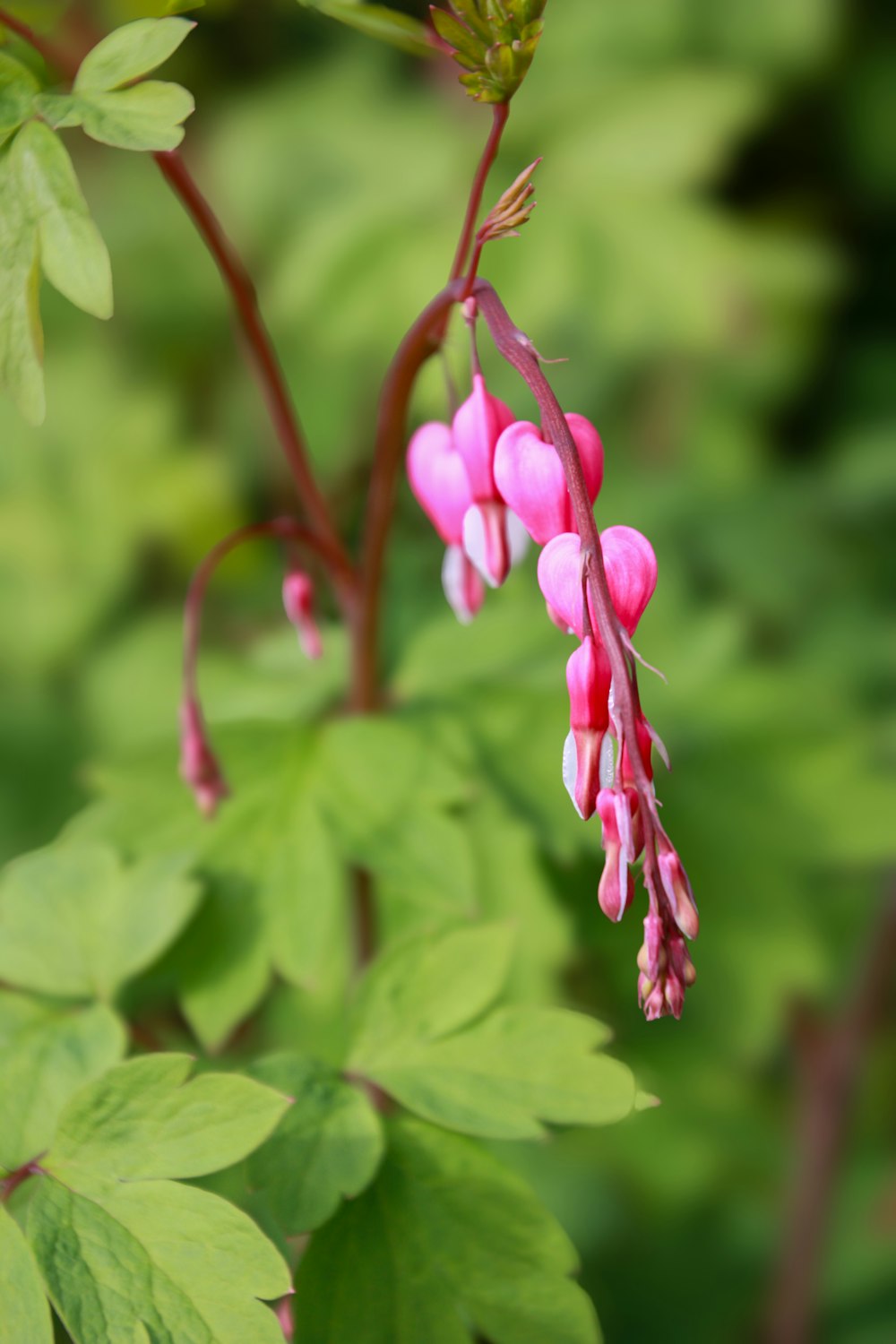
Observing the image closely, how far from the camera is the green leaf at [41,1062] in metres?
1.01

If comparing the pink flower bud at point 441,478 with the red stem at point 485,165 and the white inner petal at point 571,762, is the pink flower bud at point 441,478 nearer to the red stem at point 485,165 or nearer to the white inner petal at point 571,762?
the red stem at point 485,165

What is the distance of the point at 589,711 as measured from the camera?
0.82m

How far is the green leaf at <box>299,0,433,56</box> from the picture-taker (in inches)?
43.0

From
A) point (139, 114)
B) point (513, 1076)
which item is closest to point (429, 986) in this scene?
point (513, 1076)

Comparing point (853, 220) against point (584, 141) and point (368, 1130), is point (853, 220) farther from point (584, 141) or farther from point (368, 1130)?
point (368, 1130)

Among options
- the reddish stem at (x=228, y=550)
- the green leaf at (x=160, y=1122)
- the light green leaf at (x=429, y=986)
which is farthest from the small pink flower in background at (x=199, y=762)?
the green leaf at (x=160, y=1122)

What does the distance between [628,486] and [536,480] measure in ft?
6.76

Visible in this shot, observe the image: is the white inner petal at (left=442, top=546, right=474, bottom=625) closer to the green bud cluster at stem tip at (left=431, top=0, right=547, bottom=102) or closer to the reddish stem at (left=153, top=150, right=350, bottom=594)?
the reddish stem at (left=153, top=150, right=350, bottom=594)

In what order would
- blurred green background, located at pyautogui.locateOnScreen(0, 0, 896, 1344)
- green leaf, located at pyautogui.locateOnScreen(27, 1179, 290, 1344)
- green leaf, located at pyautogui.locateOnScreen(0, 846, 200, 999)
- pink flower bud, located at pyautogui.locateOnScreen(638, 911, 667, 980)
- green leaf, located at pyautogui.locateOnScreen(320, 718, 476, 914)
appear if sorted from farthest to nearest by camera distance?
blurred green background, located at pyautogui.locateOnScreen(0, 0, 896, 1344), green leaf, located at pyautogui.locateOnScreen(320, 718, 476, 914), green leaf, located at pyautogui.locateOnScreen(0, 846, 200, 999), green leaf, located at pyautogui.locateOnScreen(27, 1179, 290, 1344), pink flower bud, located at pyautogui.locateOnScreen(638, 911, 667, 980)

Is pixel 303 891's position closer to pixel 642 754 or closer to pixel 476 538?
pixel 476 538

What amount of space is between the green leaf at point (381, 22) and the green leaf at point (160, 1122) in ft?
2.85

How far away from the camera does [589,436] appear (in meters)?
0.96

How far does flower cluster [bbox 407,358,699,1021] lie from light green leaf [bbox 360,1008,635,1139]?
261mm

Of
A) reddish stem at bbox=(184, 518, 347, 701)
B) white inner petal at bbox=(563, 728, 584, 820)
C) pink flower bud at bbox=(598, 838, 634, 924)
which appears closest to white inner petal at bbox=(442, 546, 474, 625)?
reddish stem at bbox=(184, 518, 347, 701)
